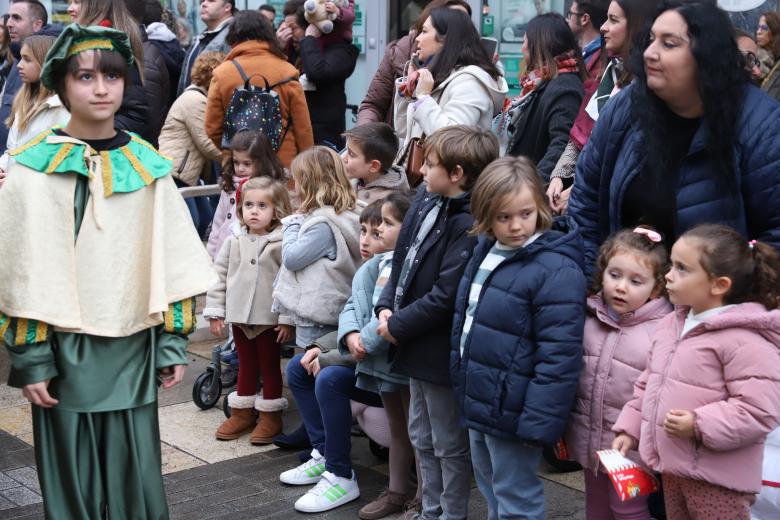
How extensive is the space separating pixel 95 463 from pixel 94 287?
2.02 feet

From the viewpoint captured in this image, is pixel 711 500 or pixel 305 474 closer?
pixel 711 500

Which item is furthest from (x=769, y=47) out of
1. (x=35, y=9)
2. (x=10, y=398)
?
(x=35, y=9)

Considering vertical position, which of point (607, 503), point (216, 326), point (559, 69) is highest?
point (559, 69)

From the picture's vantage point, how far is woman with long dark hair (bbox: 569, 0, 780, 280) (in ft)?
12.6

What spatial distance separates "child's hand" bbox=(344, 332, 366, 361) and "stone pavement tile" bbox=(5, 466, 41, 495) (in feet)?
5.41

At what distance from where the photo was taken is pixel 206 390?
22.0 feet

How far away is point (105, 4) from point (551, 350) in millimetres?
3776

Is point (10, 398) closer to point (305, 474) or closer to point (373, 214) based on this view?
point (305, 474)

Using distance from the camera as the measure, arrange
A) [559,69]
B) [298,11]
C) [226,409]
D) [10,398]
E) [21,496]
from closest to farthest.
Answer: [21,496] → [559,69] → [226,409] → [10,398] → [298,11]

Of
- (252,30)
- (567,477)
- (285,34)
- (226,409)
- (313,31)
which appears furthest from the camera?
(285,34)

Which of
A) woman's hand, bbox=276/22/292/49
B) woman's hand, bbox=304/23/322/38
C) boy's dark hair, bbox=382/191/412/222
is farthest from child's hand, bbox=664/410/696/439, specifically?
woman's hand, bbox=276/22/292/49

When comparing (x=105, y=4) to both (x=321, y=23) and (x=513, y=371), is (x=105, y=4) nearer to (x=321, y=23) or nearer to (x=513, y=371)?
(x=321, y=23)

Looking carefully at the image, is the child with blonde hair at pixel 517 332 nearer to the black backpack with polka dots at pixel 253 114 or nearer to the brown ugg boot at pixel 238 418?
the brown ugg boot at pixel 238 418

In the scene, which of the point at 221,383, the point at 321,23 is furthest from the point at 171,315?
the point at 321,23
